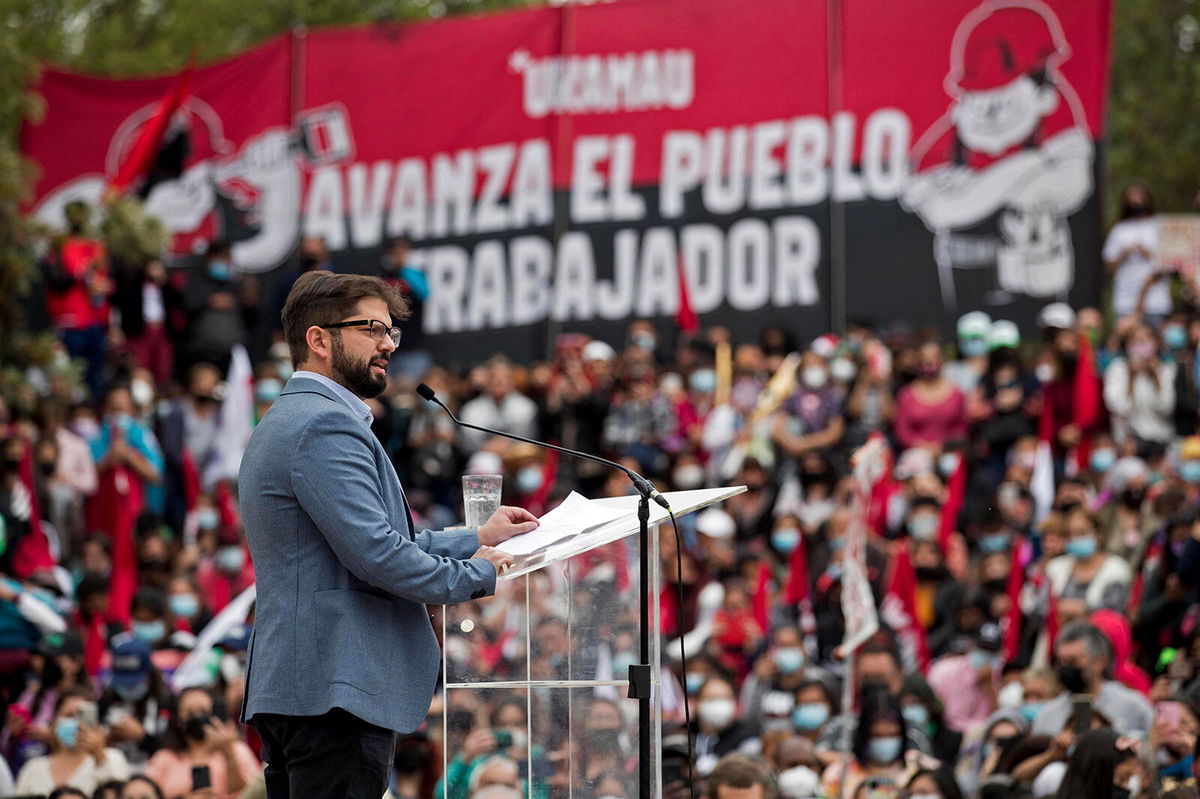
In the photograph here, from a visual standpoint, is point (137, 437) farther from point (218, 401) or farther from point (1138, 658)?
point (1138, 658)

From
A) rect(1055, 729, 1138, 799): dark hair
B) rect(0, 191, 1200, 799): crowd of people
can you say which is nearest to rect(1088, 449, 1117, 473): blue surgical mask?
rect(0, 191, 1200, 799): crowd of people

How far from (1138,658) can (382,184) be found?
1097 centimetres

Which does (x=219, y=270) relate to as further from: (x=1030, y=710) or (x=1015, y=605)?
(x=1030, y=710)

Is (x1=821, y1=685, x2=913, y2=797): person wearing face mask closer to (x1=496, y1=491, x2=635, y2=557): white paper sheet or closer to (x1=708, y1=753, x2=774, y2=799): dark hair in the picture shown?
(x1=708, y1=753, x2=774, y2=799): dark hair

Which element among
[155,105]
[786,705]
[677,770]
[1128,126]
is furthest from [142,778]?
[1128,126]

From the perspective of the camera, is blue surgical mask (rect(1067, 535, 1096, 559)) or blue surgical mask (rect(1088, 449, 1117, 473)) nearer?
blue surgical mask (rect(1067, 535, 1096, 559))

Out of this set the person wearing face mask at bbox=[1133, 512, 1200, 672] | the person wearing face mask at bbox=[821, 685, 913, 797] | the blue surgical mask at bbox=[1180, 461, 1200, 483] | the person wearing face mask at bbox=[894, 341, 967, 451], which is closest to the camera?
the person wearing face mask at bbox=[821, 685, 913, 797]

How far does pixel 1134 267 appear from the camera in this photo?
52.5 ft

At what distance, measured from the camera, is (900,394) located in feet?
49.1

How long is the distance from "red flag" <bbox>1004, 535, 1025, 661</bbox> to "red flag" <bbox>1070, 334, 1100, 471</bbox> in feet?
5.47

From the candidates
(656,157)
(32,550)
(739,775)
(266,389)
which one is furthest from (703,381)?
(739,775)

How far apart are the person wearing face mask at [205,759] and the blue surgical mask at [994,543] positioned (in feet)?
17.2

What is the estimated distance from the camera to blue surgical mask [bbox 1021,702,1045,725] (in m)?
10.1

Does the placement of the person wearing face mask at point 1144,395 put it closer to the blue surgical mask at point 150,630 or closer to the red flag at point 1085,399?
the red flag at point 1085,399
